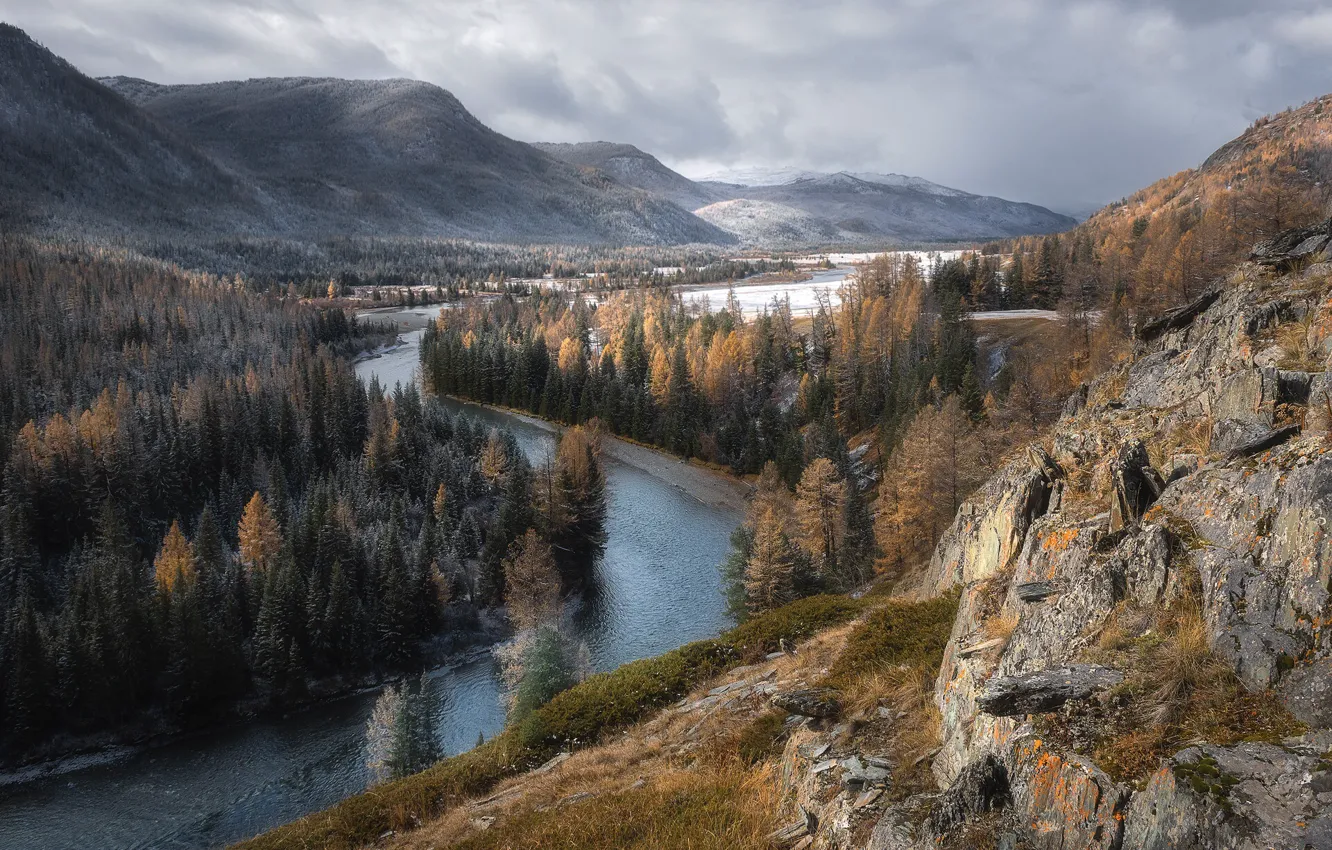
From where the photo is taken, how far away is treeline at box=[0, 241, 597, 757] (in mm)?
52844

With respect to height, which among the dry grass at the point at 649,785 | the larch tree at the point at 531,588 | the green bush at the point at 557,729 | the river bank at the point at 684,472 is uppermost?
the dry grass at the point at 649,785

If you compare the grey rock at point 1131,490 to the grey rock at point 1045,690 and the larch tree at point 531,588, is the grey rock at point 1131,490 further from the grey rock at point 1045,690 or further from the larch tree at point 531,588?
the larch tree at point 531,588

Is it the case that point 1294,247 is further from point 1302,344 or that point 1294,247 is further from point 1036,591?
point 1036,591

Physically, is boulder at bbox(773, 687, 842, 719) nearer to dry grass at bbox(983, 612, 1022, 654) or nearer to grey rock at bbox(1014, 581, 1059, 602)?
dry grass at bbox(983, 612, 1022, 654)

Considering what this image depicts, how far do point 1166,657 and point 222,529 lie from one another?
88.5m

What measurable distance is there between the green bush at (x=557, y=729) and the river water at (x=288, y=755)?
754 inches

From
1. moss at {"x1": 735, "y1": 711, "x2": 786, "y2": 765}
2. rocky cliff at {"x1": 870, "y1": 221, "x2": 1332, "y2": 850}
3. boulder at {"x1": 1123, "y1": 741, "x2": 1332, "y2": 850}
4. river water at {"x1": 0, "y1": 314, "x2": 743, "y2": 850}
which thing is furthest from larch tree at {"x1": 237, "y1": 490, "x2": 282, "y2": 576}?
boulder at {"x1": 1123, "y1": 741, "x2": 1332, "y2": 850}

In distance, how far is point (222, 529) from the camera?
261ft

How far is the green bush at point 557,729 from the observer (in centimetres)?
2308

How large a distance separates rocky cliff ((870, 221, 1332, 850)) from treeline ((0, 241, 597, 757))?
179 feet

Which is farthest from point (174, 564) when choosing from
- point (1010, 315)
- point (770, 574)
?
point (1010, 315)

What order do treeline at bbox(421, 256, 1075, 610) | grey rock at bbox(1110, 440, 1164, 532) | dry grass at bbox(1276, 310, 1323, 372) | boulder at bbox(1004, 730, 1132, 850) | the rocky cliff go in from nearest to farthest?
1. the rocky cliff
2. boulder at bbox(1004, 730, 1132, 850)
3. grey rock at bbox(1110, 440, 1164, 532)
4. dry grass at bbox(1276, 310, 1323, 372)
5. treeline at bbox(421, 256, 1075, 610)

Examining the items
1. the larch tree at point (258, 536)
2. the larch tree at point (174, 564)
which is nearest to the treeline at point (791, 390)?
the larch tree at point (258, 536)

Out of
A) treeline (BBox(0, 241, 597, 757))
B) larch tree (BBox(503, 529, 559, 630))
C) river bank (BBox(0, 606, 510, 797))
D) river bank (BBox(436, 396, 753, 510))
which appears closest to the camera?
river bank (BBox(0, 606, 510, 797))
